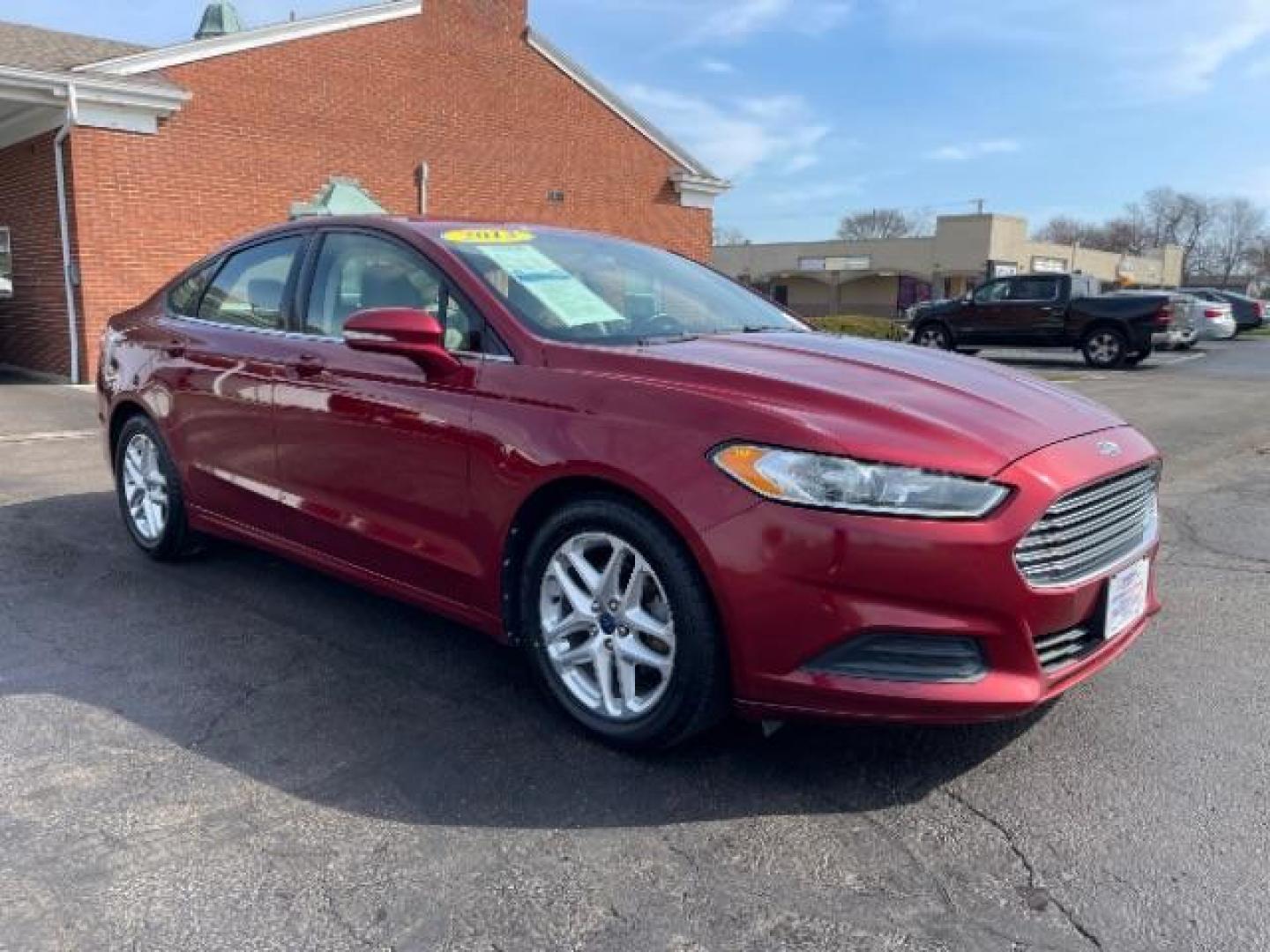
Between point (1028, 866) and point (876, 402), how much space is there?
1242 mm

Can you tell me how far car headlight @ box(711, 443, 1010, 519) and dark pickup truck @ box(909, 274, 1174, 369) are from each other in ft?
55.2

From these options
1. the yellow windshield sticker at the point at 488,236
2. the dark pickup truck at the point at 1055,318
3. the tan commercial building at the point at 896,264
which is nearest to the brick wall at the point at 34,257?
the yellow windshield sticker at the point at 488,236

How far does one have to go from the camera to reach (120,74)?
12.1 meters

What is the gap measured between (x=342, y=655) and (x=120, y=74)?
432 inches

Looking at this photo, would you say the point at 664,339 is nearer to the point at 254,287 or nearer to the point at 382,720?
the point at 382,720

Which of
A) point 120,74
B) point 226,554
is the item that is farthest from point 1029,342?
point 226,554

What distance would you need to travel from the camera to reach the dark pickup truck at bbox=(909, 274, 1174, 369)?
19281mm

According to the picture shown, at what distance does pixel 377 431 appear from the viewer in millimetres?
3680

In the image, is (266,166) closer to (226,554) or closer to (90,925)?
(226,554)

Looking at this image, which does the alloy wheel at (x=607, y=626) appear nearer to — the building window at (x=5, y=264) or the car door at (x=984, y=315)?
the building window at (x=5, y=264)

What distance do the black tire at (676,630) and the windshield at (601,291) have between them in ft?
2.08

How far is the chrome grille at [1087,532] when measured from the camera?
269cm

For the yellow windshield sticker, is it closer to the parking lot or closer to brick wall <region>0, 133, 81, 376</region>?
the parking lot

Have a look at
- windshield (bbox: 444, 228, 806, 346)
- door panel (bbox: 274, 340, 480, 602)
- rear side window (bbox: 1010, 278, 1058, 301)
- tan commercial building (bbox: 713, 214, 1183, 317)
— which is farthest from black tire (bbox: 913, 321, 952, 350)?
tan commercial building (bbox: 713, 214, 1183, 317)
